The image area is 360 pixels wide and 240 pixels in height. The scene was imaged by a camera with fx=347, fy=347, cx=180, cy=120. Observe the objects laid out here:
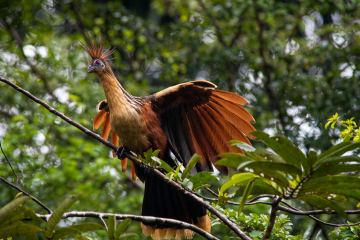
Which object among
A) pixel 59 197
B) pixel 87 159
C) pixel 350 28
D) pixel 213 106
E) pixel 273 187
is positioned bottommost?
pixel 273 187

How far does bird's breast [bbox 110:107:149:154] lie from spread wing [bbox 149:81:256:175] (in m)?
0.31

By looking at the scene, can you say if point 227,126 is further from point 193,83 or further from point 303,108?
point 303,108

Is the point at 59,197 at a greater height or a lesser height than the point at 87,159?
lesser

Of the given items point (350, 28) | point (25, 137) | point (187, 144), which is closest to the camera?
point (187, 144)

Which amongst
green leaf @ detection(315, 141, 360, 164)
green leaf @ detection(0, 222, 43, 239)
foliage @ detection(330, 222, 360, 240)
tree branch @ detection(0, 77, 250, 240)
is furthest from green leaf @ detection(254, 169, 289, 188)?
green leaf @ detection(0, 222, 43, 239)

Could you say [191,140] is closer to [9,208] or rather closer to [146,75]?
[9,208]

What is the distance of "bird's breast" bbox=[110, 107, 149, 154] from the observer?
3.43 meters

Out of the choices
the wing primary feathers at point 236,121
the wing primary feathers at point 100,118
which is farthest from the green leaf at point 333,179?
the wing primary feathers at point 100,118

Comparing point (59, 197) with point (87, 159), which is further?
point (87, 159)

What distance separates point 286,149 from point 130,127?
6.94ft

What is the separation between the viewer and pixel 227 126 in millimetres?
3410

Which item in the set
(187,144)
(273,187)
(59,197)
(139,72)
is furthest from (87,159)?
(273,187)

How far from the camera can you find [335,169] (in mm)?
1553

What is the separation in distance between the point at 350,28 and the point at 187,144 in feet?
15.2
